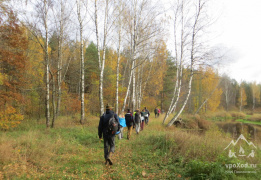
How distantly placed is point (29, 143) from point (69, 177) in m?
3.06

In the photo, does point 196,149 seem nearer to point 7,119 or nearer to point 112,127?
point 112,127

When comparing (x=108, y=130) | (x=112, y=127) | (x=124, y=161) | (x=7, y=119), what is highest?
(x=112, y=127)

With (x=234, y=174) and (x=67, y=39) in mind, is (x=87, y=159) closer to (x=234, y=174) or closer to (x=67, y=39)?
(x=234, y=174)

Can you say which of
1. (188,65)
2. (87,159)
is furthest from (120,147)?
(188,65)

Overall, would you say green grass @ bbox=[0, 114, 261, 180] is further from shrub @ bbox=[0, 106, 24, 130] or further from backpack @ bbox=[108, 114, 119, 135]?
shrub @ bbox=[0, 106, 24, 130]

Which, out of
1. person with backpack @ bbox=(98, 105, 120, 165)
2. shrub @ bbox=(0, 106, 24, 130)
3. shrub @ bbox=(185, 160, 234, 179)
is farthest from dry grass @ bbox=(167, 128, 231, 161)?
shrub @ bbox=(0, 106, 24, 130)

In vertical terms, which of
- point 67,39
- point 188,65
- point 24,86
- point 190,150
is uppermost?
point 67,39

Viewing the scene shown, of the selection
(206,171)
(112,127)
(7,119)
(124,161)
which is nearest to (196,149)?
(206,171)

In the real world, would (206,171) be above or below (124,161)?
above

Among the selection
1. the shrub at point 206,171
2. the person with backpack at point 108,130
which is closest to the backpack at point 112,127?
the person with backpack at point 108,130

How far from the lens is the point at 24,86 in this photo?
35.2ft

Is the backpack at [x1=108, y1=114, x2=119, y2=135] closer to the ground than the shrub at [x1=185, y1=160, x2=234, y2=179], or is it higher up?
higher up

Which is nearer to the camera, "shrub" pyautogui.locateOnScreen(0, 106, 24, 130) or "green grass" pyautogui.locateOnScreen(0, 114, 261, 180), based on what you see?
"green grass" pyautogui.locateOnScreen(0, 114, 261, 180)

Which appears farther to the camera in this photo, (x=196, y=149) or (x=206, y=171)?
(x=196, y=149)
